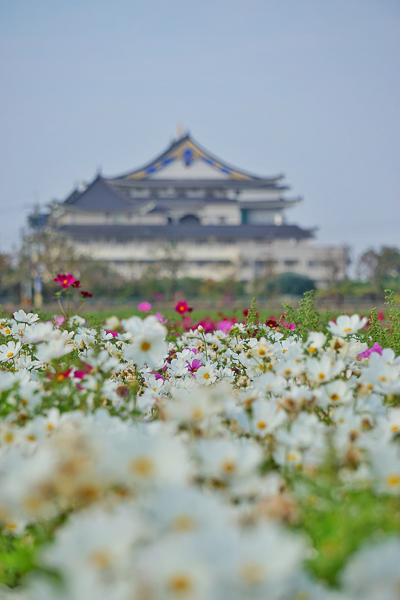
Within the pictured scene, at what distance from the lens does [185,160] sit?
38406 mm

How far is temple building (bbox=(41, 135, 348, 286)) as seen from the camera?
Answer: 3459cm

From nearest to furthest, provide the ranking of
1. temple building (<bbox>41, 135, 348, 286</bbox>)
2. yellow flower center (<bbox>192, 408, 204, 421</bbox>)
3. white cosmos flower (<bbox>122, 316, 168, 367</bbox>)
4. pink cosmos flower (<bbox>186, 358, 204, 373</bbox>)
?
1. yellow flower center (<bbox>192, 408, 204, 421</bbox>)
2. white cosmos flower (<bbox>122, 316, 168, 367</bbox>)
3. pink cosmos flower (<bbox>186, 358, 204, 373</bbox>)
4. temple building (<bbox>41, 135, 348, 286</bbox>)

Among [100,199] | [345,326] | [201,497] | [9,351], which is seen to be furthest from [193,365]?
[100,199]

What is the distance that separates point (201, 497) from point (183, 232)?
3476 centimetres

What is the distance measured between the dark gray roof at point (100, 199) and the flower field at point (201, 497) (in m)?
34.9

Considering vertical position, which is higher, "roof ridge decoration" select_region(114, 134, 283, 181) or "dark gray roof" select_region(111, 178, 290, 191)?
"roof ridge decoration" select_region(114, 134, 283, 181)

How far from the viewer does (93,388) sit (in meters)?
1.52

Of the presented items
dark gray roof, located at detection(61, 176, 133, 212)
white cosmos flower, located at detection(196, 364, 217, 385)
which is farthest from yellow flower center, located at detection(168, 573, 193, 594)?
dark gray roof, located at detection(61, 176, 133, 212)

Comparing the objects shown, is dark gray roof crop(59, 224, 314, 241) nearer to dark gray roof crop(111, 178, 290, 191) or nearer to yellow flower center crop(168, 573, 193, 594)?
dark gray roof crop(111, 178, 290, 191)

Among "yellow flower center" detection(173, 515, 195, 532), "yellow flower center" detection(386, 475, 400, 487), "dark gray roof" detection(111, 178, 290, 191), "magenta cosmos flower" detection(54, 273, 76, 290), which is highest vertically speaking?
"dark gray roof" detection(111, 178, 290, 191)

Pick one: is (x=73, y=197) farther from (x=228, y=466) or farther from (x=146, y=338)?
(x=228, y=466)

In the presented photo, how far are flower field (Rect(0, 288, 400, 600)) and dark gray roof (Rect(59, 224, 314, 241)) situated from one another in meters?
33.8

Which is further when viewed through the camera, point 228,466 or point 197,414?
A: point 197,414

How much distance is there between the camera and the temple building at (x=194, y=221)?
34.6m
